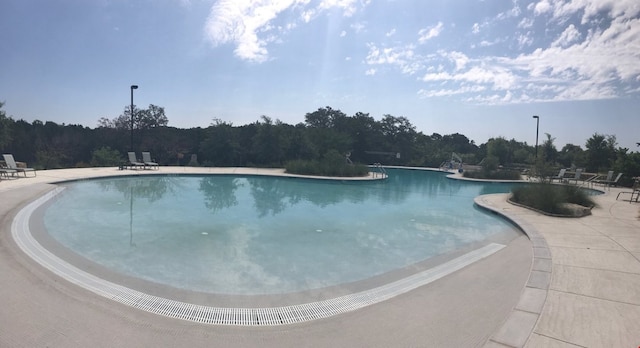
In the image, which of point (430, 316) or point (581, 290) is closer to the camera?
point (430, 316)

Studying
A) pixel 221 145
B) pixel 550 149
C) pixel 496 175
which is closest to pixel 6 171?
pixel 221 145

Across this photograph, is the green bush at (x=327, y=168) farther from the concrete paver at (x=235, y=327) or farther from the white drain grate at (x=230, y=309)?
the concrete paver at (x=235, y=327)

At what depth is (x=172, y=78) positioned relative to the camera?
15.5m

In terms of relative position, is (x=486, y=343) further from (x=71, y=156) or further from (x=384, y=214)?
(x=71, y=156)

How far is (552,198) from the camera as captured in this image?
7.91 m

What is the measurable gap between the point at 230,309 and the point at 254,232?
308 cm

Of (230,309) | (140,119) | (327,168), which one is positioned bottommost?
(230,309)

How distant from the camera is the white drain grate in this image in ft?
10.00

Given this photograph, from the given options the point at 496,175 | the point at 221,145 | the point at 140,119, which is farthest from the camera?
the point at 140,119

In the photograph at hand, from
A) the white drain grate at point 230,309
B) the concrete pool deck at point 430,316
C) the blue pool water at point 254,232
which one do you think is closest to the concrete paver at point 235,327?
the concrete pool deck at point 430,316

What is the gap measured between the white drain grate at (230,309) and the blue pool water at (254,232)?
458mm

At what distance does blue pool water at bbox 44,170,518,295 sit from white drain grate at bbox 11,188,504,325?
458 millimetres

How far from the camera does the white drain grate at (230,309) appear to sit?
3047 millimetres

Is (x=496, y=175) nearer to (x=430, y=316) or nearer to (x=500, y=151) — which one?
(x=500, y=151)
